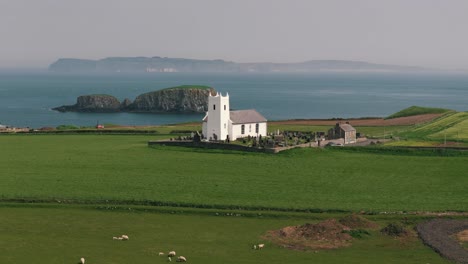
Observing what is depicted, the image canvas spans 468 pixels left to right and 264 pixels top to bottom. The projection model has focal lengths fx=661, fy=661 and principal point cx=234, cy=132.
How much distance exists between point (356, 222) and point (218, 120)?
119 ft

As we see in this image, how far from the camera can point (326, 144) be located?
2630 inches

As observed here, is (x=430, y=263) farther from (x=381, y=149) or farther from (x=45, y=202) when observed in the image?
(x=381, y=149)

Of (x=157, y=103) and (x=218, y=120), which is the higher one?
(x=157, y=103)

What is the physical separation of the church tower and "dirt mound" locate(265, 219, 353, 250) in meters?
35.6

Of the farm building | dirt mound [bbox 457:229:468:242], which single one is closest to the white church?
the farm building

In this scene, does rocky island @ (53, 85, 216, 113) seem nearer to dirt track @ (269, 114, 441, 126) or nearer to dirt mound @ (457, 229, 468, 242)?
dirt track @ (269, 114, 441, 126)

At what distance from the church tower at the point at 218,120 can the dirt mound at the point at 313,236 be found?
3561 centimetres

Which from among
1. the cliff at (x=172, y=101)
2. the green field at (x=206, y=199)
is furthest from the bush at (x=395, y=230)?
the cliff at (x=172, y=101)

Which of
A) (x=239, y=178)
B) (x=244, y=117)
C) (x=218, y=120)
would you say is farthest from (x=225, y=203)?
(x=244, y=117)

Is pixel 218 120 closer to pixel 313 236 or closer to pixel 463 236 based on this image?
pixel 313 236

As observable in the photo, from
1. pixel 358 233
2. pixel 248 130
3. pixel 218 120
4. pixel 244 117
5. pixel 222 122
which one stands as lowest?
pixel 358 233

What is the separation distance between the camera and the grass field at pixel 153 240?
1167 inches

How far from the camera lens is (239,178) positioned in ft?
161

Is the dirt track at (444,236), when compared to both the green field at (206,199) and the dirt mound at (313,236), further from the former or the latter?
the dirt mound at (313,236)
